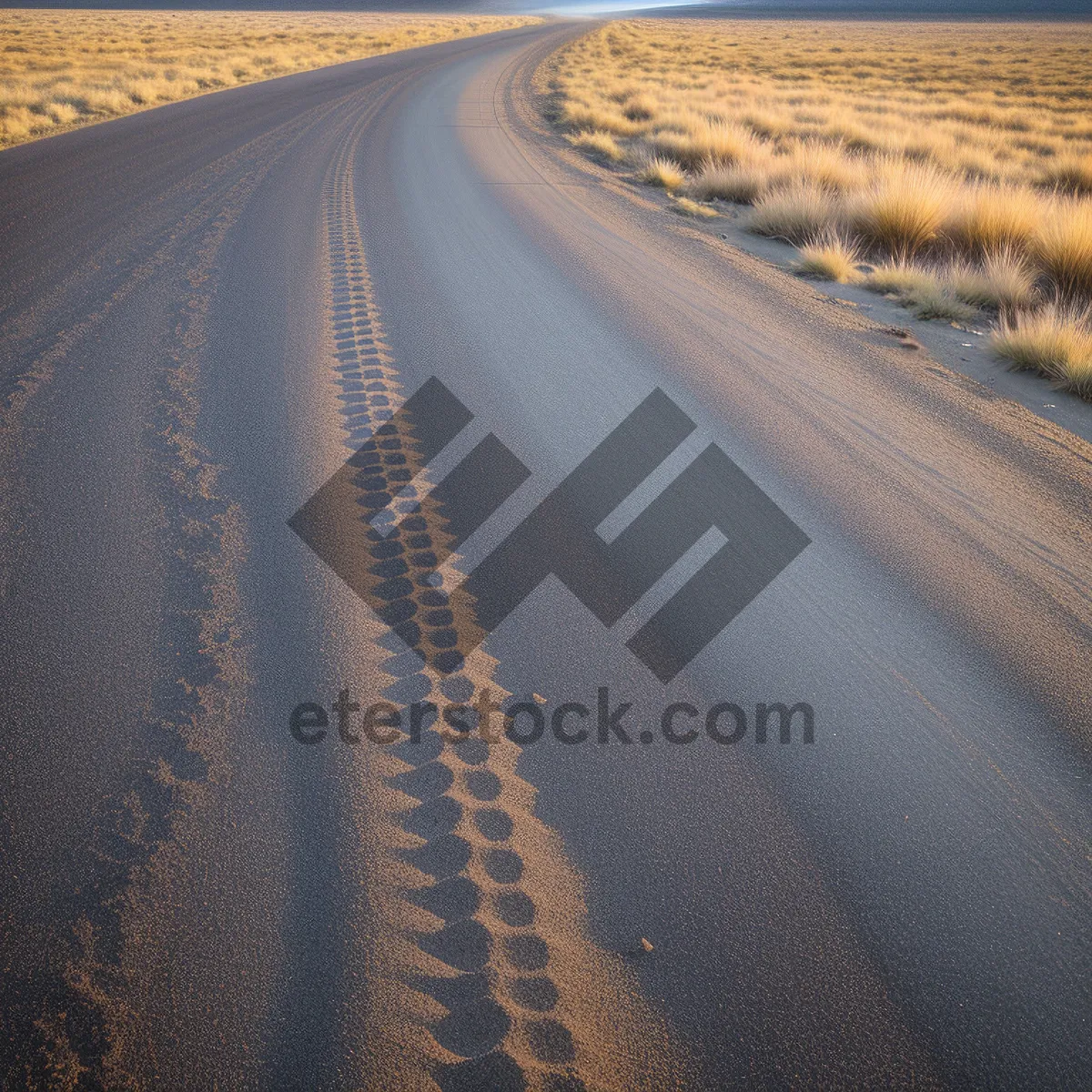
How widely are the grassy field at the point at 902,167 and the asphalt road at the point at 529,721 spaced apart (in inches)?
63.0

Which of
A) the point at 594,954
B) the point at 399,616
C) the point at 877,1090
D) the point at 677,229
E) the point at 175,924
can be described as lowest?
the point at 877,1090

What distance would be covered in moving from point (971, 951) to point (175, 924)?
2110 millimetres

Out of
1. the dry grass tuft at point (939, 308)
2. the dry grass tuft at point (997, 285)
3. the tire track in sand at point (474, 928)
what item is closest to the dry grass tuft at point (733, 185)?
the dry grass tuft at point (997, 285)

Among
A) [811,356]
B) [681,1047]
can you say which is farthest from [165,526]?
[811,356]

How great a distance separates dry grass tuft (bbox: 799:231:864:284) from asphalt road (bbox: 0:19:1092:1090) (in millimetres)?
1788

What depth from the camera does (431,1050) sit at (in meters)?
1.63

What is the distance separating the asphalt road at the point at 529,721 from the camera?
5.59ft

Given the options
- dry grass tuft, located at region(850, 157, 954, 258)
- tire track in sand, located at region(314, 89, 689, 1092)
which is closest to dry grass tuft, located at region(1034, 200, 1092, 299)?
dry grass tuft, located at region(850, 157, 954, 258)

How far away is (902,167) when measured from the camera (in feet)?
30.5

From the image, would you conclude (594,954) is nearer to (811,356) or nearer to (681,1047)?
(681,1047)

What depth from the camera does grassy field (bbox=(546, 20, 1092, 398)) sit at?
6203 millimetres

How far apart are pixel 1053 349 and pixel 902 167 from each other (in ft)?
19.1

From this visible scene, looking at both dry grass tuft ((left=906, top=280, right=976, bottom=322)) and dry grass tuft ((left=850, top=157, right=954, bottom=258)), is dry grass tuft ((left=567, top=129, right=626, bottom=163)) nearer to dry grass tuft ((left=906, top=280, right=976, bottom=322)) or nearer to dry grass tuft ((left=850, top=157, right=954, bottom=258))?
dry grass tuft ((left=850, top=157, right=954, bottom=258))

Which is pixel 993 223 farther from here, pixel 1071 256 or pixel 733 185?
pixel 733 185
